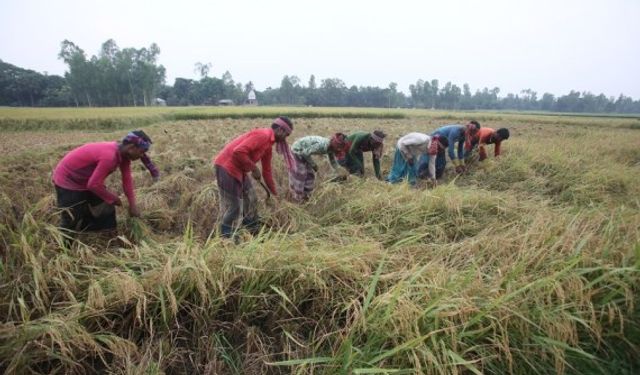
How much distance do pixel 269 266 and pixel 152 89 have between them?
56891mm

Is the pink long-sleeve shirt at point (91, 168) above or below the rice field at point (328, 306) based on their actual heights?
above

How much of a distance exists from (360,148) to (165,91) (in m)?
70.3

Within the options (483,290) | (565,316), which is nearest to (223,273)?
(483,290)

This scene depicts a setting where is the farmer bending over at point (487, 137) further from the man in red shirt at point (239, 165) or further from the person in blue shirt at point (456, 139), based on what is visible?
the man in red shirt at point (239, 165)

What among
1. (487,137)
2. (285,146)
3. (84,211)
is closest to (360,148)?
(285,146)

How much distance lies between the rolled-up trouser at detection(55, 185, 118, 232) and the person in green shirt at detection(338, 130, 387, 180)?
3559 mm

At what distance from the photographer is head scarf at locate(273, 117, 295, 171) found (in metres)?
3.83

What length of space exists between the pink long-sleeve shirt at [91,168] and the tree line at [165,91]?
170 feet

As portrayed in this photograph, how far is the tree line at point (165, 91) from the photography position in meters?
46.5

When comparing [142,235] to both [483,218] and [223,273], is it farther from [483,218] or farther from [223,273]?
[483,218]

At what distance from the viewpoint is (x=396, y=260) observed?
2.53 m

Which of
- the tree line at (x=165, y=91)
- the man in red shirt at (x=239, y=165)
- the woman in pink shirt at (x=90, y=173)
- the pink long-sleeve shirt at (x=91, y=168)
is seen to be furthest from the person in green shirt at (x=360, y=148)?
the tree line at (x=165, y=91)

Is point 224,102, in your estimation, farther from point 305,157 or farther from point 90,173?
point 90,173

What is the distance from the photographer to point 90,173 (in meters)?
3.14
